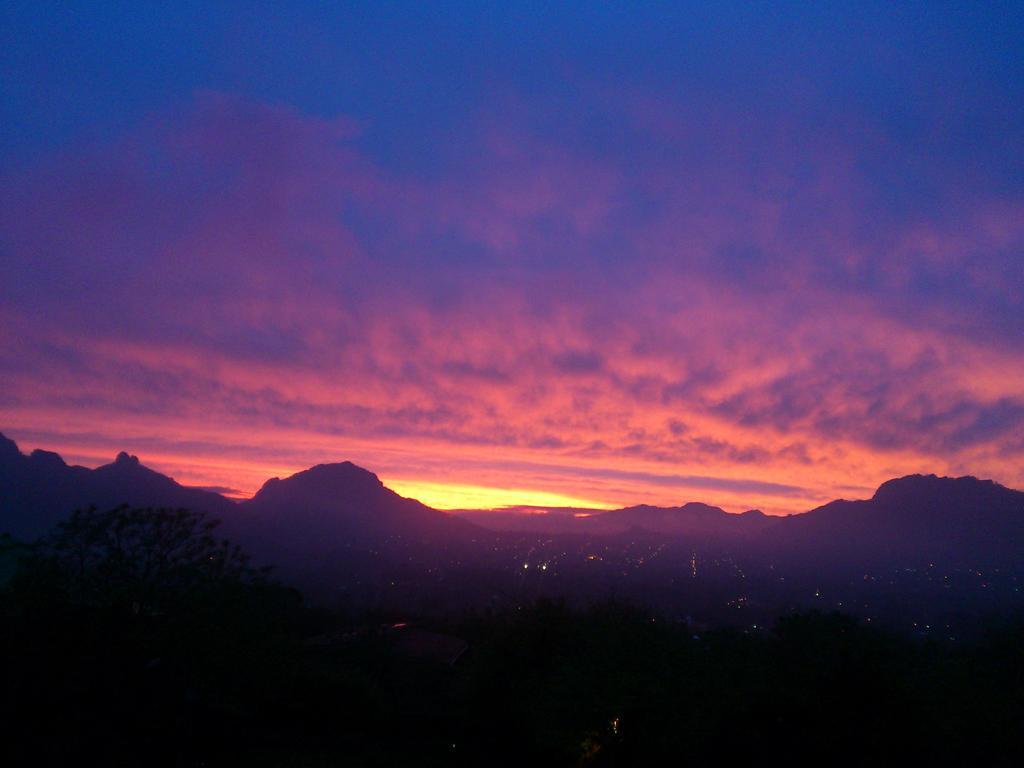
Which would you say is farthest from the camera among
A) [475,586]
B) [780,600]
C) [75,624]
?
[780,600]

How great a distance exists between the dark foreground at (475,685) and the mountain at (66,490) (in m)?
115

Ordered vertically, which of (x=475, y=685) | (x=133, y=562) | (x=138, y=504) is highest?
(x=133, y=562)

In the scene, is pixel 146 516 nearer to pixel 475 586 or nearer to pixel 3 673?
pixel 3 673

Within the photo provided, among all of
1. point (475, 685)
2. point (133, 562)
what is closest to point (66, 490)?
point (475, 685)

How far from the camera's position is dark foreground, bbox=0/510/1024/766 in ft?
59.5

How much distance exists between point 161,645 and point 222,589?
208 cm

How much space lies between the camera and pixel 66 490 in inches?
5586

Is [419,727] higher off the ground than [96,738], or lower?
lower

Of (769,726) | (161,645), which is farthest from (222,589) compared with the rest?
(769,726)

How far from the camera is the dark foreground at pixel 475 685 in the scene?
59.5 ft

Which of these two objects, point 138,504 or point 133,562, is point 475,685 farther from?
point 138,504

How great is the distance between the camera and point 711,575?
15688 cm

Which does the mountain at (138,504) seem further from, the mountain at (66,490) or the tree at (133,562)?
the tree at (133,562)

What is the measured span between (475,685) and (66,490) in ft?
489
